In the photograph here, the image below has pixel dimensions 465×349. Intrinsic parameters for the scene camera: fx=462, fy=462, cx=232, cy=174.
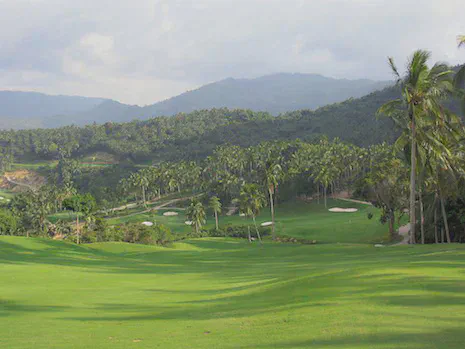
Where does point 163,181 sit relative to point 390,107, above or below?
below

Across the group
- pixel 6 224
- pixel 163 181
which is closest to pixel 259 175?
pixel 163 181

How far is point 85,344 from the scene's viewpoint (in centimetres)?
1211

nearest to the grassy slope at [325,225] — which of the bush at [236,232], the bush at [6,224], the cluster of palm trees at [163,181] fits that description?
the bush at [236,232]

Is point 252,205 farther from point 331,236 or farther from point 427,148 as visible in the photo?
point 427,148

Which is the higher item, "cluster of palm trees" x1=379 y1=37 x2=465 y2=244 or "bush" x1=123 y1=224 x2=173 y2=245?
A: "cluster of palm trees" x1=379 y1=37 x2=465 y2=244

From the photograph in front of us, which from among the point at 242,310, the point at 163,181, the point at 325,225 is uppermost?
the point at 163,181

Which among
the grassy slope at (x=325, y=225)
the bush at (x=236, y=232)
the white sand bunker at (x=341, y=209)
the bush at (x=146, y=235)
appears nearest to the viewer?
the grassy slope at (x=325, y=225)

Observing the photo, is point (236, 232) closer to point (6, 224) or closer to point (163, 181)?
point (6, 224)

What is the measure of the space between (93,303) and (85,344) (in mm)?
7138

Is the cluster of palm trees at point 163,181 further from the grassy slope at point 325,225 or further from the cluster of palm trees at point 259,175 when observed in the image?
the grassy slope at point 325,225

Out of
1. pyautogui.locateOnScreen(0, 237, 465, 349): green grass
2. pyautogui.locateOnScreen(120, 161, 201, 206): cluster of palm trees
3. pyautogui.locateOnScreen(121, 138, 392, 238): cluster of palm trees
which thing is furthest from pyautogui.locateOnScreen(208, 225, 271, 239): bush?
pyautogui.locateOnScreen(120, 161, 201, 206): cluster of palm trees

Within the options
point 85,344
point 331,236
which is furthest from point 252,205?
point 85,344

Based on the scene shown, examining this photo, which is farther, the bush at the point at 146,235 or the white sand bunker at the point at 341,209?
the white sand bunker at the point at 341,209

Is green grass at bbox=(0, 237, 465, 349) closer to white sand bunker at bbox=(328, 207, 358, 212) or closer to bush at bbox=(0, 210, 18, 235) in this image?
bush at bbox=(0, 210, 18, 235)
